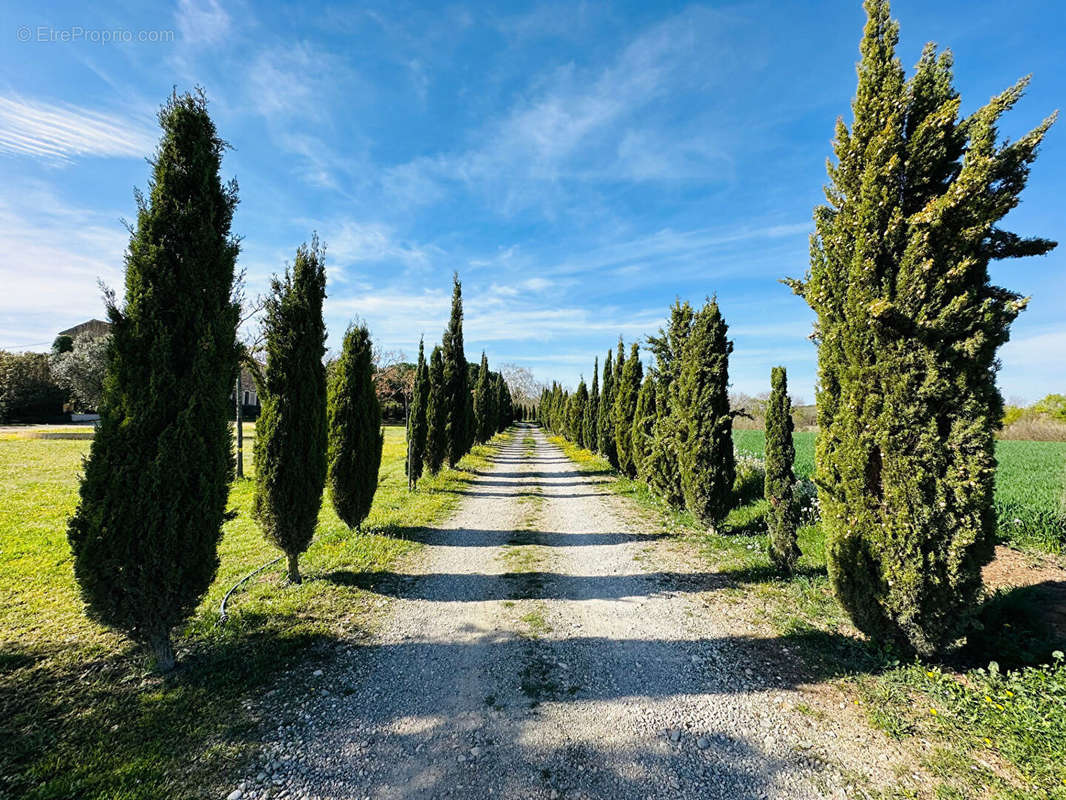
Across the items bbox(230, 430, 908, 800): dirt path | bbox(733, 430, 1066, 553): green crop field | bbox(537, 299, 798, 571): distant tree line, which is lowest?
bbox(230, 430, 908, 800): dirt path

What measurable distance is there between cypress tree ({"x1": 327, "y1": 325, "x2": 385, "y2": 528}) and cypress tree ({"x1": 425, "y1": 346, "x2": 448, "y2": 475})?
20.0 ft

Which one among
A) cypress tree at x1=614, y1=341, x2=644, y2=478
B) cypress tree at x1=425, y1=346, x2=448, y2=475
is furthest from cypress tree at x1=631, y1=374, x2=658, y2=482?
cypress tree at x1=425, y1=346, x2=448, y2=475

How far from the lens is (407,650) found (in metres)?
4.48

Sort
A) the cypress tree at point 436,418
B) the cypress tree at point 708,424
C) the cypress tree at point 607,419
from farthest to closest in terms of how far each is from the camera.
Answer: the cypress tree at point 607,419
the cypress tree at point 436,418
the cypress tree at point 708,424

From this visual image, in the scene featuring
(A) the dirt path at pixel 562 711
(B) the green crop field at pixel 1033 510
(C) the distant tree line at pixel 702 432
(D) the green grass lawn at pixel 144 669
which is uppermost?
(C) the distant tree line at pixel 702 432

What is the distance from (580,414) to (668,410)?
19.7 meters

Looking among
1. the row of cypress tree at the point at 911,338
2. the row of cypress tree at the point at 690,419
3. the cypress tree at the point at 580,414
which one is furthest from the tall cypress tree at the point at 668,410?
the cypress tree at the point at 580,414

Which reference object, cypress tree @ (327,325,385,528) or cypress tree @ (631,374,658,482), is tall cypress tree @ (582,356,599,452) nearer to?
cypress tree @ (631,374,658,482)

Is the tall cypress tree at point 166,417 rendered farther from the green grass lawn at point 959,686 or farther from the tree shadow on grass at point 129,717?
the green grass lawn at point 959,686

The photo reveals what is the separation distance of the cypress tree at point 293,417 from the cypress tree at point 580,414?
22749 millimetres

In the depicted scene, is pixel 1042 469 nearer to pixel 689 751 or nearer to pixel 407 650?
pixel 689 751

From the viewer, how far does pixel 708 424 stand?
8.92m

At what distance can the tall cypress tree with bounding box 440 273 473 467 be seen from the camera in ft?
57.2

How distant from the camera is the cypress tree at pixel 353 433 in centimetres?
788
